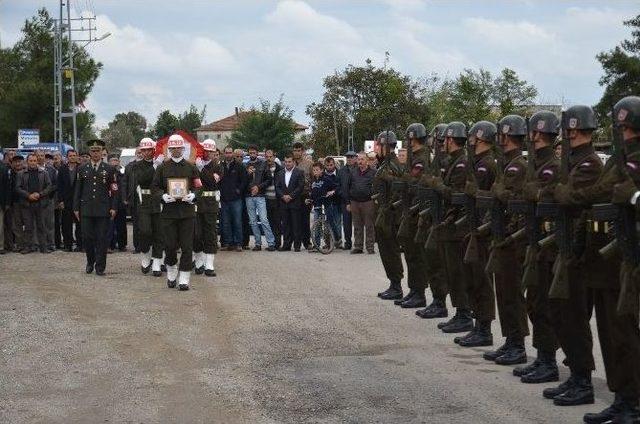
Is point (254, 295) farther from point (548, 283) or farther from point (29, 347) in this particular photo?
point (548, 283)

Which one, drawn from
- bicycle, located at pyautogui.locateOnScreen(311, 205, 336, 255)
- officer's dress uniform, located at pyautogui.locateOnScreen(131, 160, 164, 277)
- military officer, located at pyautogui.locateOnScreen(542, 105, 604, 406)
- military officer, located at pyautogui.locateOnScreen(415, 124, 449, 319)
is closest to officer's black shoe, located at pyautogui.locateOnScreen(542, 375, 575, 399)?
military officer, located at pyautogui.locateOnScreen(542, 105, 604, 406)

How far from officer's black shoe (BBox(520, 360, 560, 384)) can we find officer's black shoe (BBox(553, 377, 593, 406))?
72 centimetres

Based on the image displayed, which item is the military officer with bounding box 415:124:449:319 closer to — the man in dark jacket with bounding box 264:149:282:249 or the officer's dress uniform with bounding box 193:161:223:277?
the officer's dress uniform with bounding box 193:161:223:277

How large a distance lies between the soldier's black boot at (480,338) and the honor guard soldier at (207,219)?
6964 millimetres

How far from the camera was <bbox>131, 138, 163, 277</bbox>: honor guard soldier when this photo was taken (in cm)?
1656

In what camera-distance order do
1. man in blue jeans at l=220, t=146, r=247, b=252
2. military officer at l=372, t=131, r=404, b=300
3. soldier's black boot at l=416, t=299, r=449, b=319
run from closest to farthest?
soldier's black boot at l=416, t=299, r=449, b=319
military officer at l=372, t=131, r=404, b=300
man in blue jeans at l=220, t=146, r=247, b=252

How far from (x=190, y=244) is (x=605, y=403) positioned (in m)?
8.19

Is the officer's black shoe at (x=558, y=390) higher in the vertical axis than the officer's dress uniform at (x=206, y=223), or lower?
lower

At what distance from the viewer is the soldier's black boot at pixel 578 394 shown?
7.88 meters

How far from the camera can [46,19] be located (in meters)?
68.1

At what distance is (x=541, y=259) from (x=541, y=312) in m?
0.63

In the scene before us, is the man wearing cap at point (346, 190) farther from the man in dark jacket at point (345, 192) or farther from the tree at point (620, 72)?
the tree at point (620, 72)

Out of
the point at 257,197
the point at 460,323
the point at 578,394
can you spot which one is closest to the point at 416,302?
the point at 460,323

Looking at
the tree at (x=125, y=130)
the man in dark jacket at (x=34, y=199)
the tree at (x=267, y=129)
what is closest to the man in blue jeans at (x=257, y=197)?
the man in dark jacket at (x=34, y=199)
